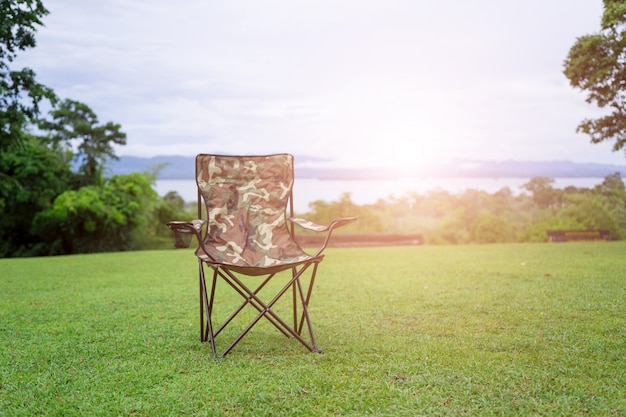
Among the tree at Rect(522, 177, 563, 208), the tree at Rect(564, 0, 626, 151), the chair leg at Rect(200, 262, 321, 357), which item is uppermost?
the tree at Rect(564, 0, 626, 151)

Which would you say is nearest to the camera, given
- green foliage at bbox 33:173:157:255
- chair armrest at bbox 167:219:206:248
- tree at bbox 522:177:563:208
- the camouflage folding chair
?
chair armrest at bbox 167:219:206:248

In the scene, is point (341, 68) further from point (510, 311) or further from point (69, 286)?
point (510, 311)

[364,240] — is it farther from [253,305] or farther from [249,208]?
[253,305]

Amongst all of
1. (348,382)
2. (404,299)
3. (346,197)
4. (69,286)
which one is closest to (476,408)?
(348,382)

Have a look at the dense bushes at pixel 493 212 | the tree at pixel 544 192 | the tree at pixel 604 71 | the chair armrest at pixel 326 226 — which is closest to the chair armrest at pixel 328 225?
the chair armrest at pixel 326 226

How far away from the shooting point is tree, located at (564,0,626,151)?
8102 millimetres

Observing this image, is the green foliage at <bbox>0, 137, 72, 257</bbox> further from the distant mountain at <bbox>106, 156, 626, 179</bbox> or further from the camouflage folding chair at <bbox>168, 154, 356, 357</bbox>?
the camouflage folding chair at <bbox>168, 154, 356, 357</bbox>

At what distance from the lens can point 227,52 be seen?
376 inches

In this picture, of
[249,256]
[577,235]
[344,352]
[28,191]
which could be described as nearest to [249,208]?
[249,256]

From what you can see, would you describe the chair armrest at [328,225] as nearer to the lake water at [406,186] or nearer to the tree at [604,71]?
the tree at [604,71]

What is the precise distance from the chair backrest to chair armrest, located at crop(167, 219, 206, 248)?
0.92ft

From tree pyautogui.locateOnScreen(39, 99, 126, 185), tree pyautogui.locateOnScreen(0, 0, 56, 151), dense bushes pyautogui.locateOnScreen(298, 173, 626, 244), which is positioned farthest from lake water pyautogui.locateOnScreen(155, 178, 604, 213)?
tree pyautogui.locateOnScreen(0, 0, 56, 151)

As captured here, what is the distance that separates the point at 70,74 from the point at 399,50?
7.34 metres

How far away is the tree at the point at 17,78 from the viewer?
8.64 metres
